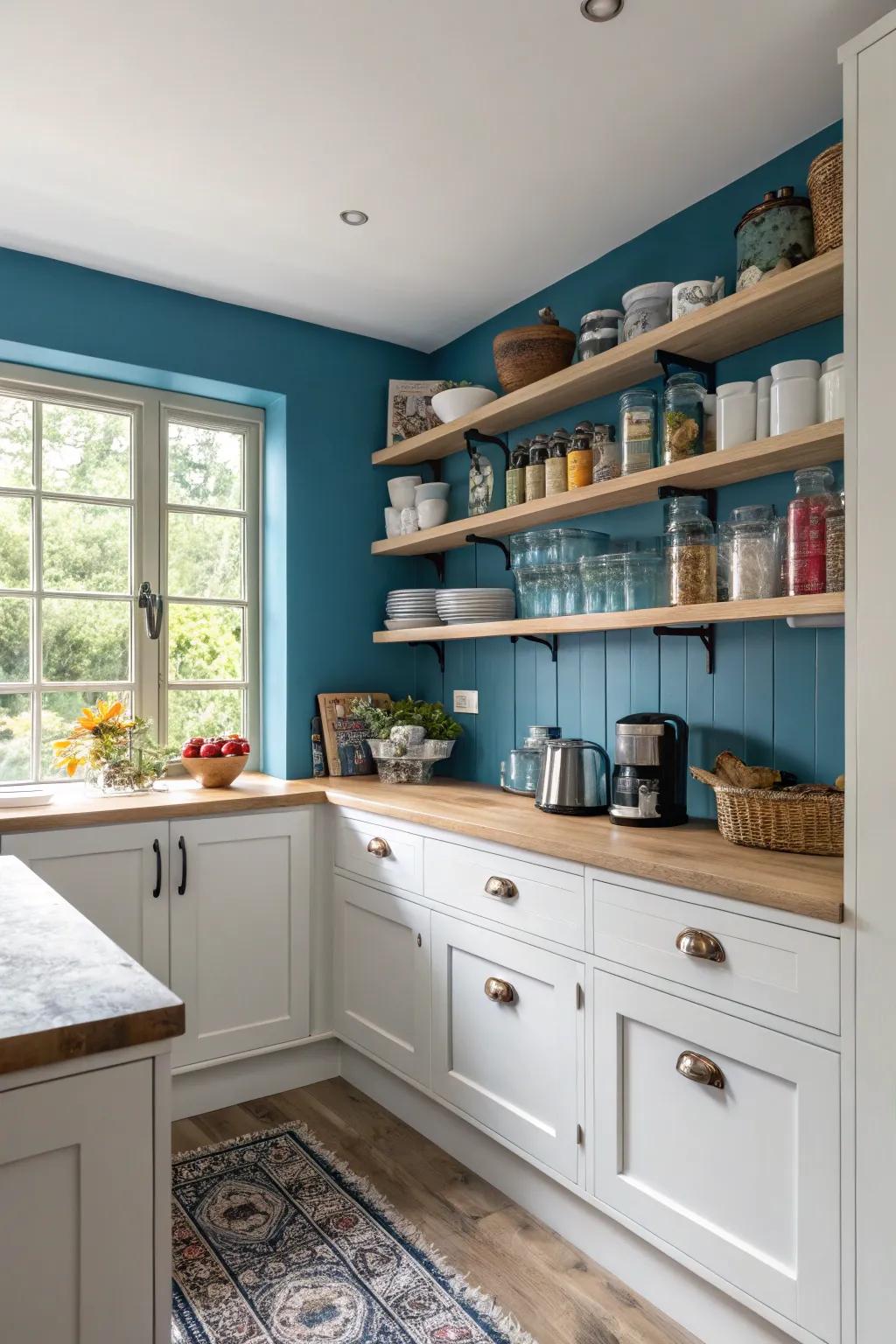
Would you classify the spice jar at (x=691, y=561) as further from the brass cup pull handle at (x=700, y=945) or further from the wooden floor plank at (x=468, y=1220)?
the wooden floor plank at (x=468, y=1220)

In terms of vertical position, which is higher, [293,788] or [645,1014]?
[293,788]

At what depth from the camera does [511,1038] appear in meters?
2.24

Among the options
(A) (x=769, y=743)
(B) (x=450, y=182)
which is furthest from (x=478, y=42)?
(A) (x=769, y=743)

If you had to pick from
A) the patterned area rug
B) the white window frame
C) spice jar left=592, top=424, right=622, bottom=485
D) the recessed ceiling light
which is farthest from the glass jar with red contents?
the white window frame

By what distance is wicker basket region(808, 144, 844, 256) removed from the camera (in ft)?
6.07

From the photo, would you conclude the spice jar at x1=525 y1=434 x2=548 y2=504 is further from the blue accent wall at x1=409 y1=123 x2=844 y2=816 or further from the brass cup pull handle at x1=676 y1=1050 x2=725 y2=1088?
the brass cup pull handle at x1=676 y1=1050 x2=725 y2=1088

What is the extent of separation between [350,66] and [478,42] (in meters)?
0.27

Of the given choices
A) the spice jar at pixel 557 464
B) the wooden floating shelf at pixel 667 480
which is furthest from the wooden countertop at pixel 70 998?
the spice jar at pixel 557 464

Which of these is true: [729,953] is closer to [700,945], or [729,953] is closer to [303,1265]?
[700,945]

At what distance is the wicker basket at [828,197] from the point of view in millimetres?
1852

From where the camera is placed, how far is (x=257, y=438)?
346 cm

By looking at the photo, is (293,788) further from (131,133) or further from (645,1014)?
Result: (131,133)

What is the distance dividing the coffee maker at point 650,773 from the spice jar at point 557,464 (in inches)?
29.7

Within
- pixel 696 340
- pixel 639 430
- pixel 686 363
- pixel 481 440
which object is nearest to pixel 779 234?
pixel 696 340
